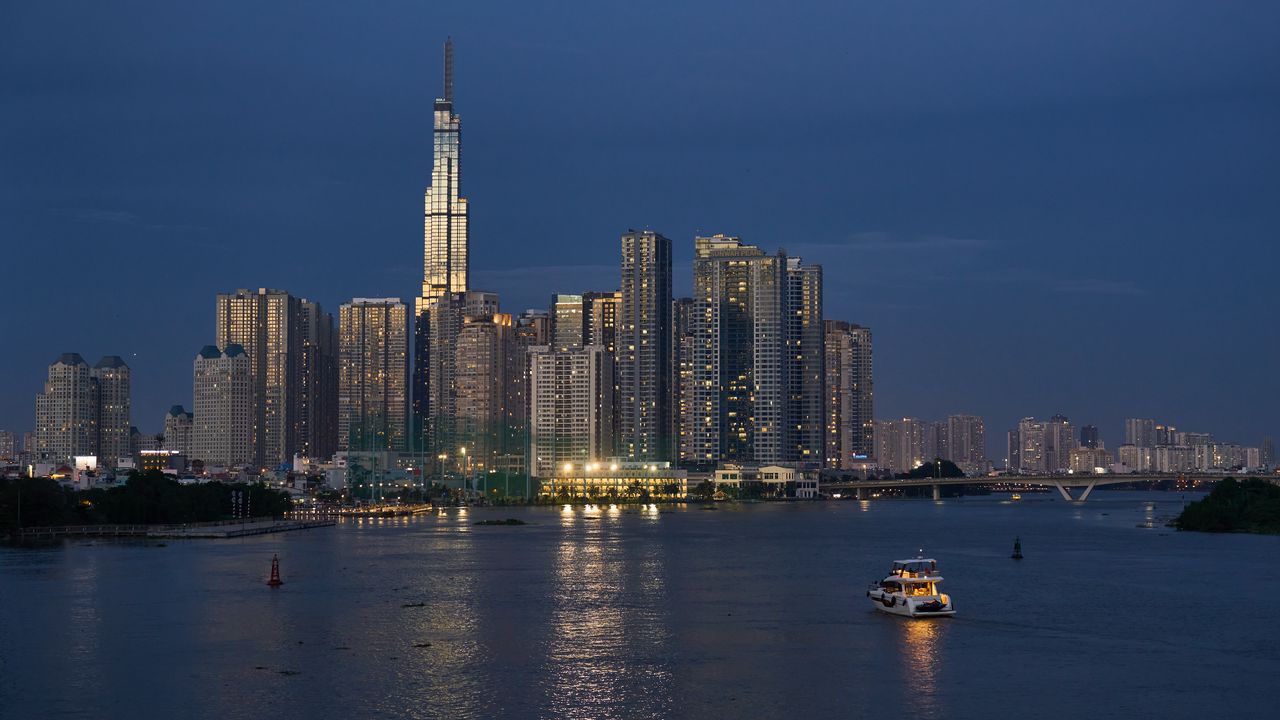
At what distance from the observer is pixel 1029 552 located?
94.4m

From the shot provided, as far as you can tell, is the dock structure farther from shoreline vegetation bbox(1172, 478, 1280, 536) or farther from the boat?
shoreline vegetation bbox(1172, 478, 1280, 536)

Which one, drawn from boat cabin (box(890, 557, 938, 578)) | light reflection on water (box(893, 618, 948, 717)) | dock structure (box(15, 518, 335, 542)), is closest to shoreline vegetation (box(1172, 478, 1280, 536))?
boat cabin (box(890, 557, 938, 578))

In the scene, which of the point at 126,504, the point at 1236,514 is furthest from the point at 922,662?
the point at 1236,514

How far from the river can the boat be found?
69cm

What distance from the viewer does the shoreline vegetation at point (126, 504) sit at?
103 m

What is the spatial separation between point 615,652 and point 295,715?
1272cm

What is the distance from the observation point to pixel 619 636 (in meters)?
49.8

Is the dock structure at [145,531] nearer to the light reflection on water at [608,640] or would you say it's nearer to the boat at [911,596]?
the light reflection on water at [608,640]

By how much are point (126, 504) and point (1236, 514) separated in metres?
86.7

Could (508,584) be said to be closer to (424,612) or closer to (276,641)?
(424,612)

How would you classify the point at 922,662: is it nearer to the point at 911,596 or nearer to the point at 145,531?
the point at 911,596

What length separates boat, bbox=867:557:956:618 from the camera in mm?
54531

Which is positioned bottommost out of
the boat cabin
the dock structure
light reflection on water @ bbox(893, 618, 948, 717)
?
light reflection on water @ bbox(893, 618, 948, 717)

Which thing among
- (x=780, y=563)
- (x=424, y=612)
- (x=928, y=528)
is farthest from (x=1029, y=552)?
(x=424, y=612)
